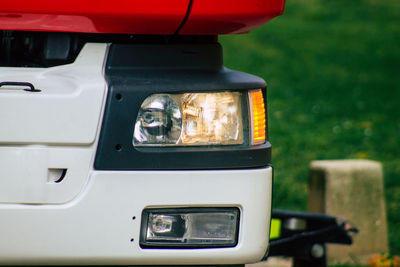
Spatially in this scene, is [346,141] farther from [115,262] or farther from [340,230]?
[115,262]

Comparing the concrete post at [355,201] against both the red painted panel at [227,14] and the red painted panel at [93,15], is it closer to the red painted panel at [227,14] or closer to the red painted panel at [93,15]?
the red painted panel at [227,14]

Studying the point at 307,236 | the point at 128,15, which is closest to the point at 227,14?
the point at 128,15

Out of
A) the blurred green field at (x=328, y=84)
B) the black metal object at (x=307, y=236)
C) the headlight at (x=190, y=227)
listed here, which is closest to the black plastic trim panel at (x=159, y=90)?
the headlight at (x=190, y=227)

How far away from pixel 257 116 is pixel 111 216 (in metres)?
0.63

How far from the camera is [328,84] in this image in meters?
12.4

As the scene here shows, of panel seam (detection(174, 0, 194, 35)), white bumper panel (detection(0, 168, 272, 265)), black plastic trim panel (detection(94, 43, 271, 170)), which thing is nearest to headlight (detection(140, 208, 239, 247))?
white bumper panel (detection(0, 168, 272, 265))

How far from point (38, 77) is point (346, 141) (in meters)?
6.87

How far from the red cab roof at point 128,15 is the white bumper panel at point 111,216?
0.49 m

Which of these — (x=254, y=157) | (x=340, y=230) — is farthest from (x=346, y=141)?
(x=254, y=157)

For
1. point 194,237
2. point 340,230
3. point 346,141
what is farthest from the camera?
point 346,141

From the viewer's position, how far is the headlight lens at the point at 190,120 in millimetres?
2375

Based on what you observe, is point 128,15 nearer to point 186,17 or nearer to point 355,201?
point 186,17

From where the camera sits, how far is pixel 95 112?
229 centimetres

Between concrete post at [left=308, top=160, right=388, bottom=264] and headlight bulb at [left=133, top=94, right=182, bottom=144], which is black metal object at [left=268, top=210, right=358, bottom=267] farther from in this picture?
headlight bulb at [left=133, top=94, right=182, bottom=144]
